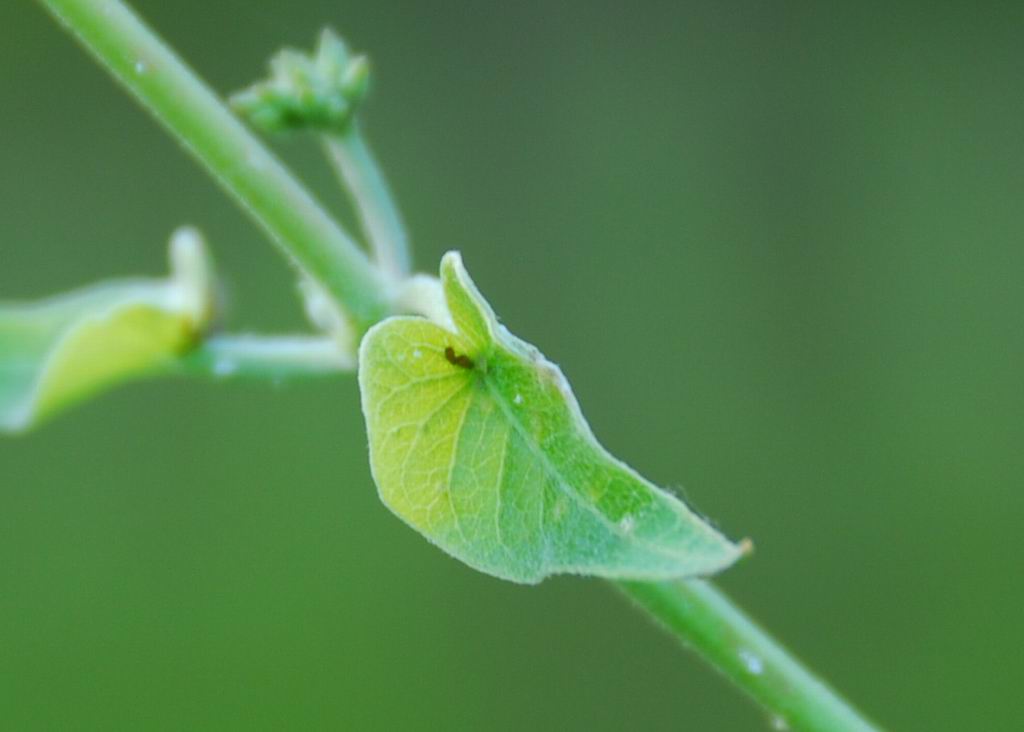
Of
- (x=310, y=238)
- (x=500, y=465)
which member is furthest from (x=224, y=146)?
(x=500, y=465)

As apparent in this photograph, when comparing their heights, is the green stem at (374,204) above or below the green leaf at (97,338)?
above

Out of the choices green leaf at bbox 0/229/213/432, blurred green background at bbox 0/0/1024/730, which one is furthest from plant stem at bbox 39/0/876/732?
blurred green background at bbox 0/0/1024/730

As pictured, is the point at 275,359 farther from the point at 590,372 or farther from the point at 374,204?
the point at 590,372

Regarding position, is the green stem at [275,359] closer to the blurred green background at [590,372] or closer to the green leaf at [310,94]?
the green leaf at [310,94]

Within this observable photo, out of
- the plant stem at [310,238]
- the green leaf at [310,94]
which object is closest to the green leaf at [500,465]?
the plant stem at [310,238]

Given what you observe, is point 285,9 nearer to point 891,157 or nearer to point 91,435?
point 91,435

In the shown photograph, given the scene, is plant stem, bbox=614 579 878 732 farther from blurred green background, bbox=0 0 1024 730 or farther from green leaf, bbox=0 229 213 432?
blurred green background, bbox=0 0 1024 730
